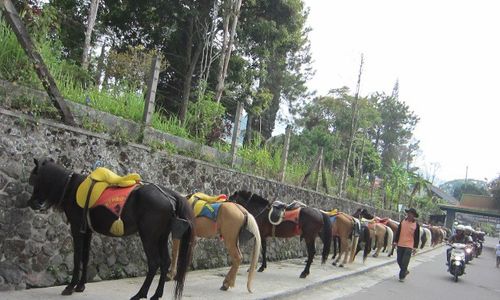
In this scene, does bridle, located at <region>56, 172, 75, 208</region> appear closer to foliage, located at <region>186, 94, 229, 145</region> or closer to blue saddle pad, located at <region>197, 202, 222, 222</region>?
blue saddle pad, located at <region>197, 202, 222, 222</region>

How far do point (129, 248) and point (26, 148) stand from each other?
256 centimetres

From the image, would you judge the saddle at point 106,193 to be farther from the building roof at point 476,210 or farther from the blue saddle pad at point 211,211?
the building roof at point 476,210

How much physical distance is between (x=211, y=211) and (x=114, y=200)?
2.36 metres

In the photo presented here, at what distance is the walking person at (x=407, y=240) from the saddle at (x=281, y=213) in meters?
3.99

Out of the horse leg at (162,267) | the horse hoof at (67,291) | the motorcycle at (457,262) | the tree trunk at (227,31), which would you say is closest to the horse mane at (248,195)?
the horse leg at (162,267)

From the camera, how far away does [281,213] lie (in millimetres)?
10508

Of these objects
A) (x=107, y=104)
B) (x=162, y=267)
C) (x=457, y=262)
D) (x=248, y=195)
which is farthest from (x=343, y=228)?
(x=162, y=267)

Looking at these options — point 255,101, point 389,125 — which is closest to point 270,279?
point 255,101

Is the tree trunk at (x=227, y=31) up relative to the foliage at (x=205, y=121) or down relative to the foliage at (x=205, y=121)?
up

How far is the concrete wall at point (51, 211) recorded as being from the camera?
19.4 feet

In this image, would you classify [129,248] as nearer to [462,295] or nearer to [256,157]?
[256,157]

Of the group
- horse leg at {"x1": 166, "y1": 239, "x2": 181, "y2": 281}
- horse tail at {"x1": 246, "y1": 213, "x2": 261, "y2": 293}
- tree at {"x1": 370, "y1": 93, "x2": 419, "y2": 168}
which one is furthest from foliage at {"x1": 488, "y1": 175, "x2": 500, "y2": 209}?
horse leg at {"x1": 166, "y1": 239, "x2": 181, "y2": 281}

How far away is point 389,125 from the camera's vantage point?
2633 inches

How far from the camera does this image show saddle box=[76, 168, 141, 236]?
19.2ft
